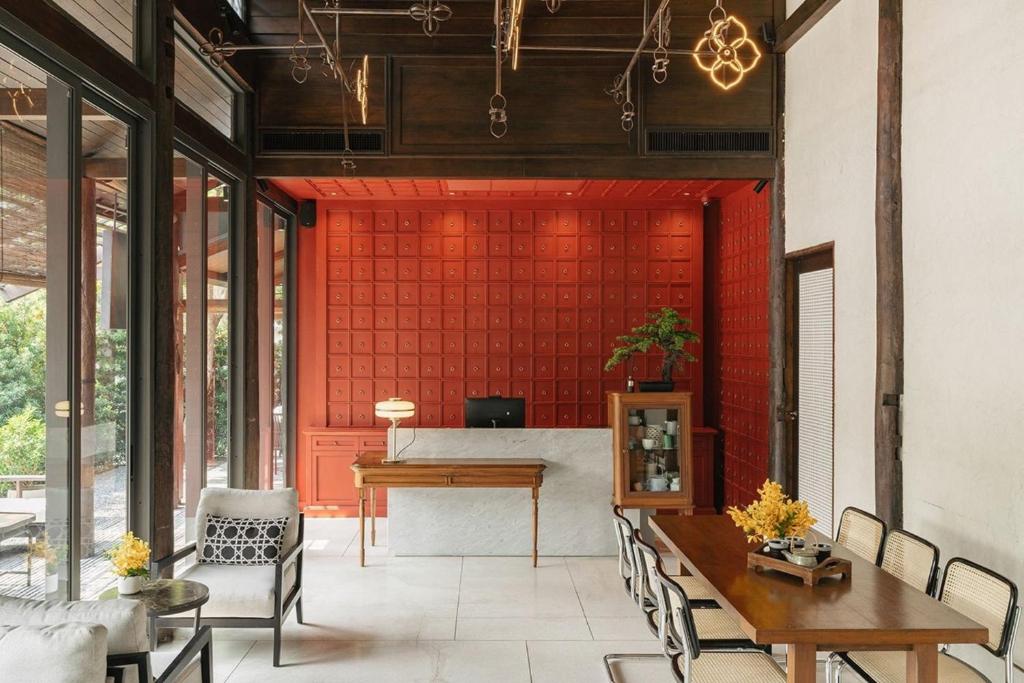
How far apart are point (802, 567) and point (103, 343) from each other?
354cm

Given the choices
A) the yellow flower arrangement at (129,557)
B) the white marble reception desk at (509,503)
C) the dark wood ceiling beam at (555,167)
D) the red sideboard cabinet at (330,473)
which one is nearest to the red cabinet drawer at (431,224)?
the dark wood ceiling beam at (555,167)

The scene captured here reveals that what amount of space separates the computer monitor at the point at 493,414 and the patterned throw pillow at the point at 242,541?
93.0 inches

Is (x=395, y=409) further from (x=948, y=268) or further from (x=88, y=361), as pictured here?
(x=948, y=268)

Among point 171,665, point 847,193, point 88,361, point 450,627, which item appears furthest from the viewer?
point 847,193

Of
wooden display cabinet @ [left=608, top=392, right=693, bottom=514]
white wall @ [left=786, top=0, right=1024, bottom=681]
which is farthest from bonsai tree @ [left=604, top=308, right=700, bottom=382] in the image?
white wall @ [left=786, top=0, right=1024, bottom=681]

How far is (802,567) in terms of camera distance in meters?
3.45

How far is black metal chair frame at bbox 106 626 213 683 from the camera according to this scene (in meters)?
2.71

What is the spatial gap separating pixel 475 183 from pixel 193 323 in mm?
2855

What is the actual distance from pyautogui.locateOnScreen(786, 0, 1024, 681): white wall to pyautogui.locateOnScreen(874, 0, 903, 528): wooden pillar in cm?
6

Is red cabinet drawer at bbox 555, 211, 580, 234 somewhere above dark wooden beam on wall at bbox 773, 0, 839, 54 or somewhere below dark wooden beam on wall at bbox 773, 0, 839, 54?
below

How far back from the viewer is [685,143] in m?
6.66

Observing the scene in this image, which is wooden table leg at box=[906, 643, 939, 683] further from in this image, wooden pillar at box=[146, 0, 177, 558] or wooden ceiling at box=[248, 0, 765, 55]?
wooden ceiling at box=[248, 0, 765, 55]

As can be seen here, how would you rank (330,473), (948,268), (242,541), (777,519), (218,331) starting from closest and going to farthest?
(777,519), (948,268), (242,541), (218,331), (330,473)

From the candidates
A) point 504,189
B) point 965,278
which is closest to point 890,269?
point 965,278
